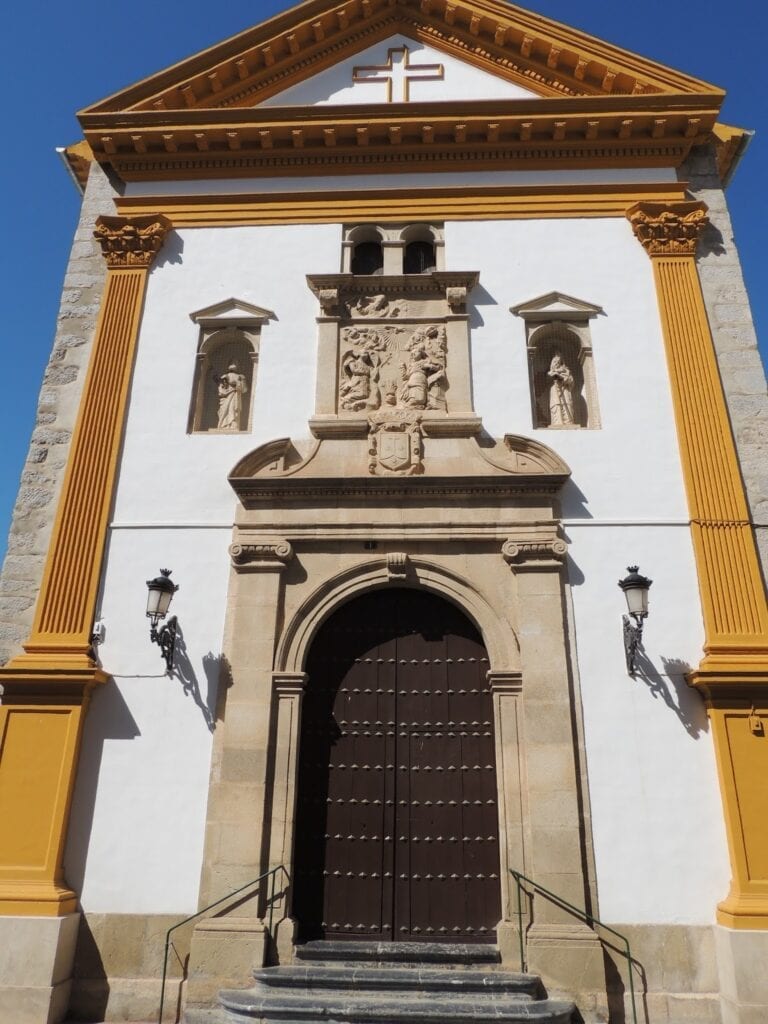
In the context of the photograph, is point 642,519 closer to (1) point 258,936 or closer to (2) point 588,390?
(2) point 588,390

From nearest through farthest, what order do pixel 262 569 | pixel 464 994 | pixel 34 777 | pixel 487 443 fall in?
pixel 464 994, pixel 34 777, pixel 262 569, pixel 487 443

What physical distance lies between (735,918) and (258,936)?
3996 mm

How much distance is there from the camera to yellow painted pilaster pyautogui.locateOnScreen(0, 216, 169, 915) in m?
7.04

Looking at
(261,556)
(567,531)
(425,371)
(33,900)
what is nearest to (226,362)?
(425,371)

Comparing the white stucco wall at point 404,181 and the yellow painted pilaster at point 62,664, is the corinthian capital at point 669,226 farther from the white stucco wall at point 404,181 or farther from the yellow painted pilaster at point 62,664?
the yellow painted pilaster at point 62,664

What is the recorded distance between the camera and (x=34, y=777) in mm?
7293

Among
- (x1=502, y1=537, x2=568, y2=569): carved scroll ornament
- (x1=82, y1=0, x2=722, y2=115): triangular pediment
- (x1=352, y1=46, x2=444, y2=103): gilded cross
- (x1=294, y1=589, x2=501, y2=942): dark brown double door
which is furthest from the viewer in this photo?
(x1=352, y1=46, x2=444, y2=103): gilded cross

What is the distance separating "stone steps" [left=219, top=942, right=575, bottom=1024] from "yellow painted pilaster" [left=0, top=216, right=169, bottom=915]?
206 cm

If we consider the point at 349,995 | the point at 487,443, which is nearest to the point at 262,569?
the point at 487,443

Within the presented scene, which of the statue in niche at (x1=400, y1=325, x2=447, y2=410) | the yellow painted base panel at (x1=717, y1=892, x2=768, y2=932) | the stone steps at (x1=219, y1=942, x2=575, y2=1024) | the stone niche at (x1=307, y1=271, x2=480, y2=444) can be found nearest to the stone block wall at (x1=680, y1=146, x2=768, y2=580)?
the stone niche at (x1=307, y1=271, x2=480, y2=444)

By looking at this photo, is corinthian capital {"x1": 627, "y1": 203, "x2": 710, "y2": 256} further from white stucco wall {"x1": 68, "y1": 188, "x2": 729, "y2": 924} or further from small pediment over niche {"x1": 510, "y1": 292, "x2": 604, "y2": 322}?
small pediment over niche {"x1": 510, "y1": 292, "x2": 604, "y2": 322}

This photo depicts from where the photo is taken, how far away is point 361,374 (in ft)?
29.4

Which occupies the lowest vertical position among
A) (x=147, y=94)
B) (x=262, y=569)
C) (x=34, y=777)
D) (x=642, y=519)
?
(x=34, y=777)

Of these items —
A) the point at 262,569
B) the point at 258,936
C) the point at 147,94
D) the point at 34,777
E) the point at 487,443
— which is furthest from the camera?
the point at 147,94
